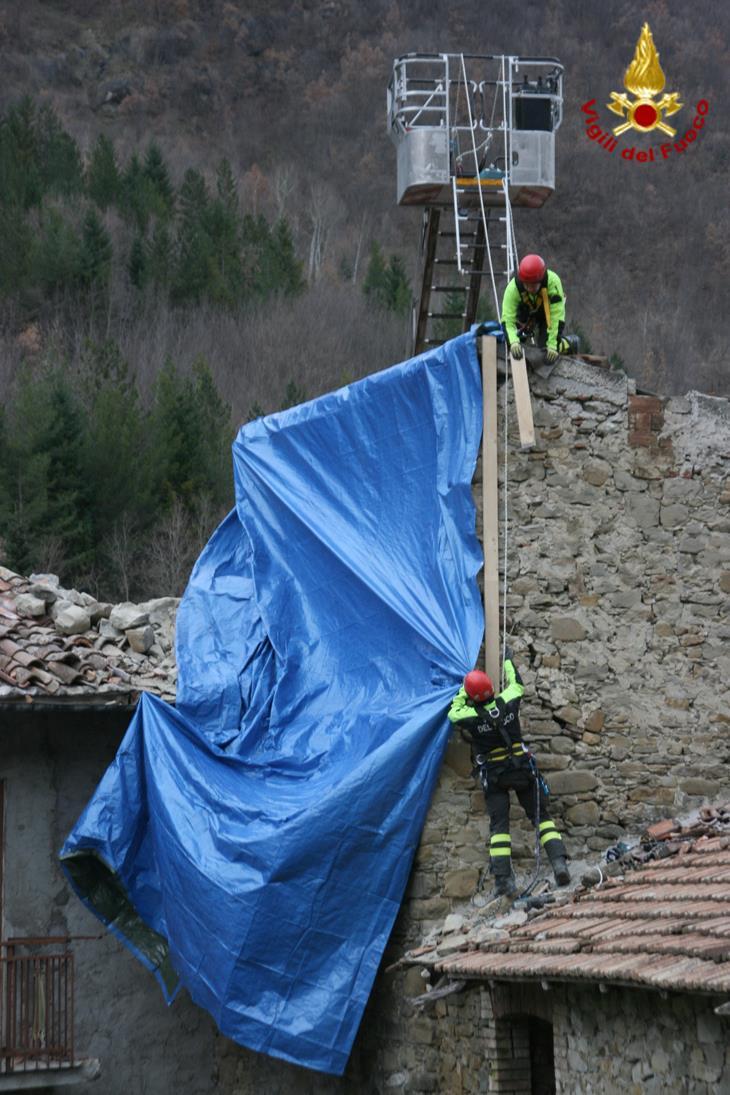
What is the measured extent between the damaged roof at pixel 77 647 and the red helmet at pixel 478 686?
3.13m

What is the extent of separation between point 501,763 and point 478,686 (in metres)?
0.55

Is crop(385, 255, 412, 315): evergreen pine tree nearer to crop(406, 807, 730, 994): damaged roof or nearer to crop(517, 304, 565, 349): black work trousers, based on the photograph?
crop(517, 304, 565, 349): black work trousers

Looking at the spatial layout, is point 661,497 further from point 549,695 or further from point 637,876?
point 637,876

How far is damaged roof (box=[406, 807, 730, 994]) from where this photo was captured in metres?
7.77

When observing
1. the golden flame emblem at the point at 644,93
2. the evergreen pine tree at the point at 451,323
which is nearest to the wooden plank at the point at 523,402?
the golden flame emblem at the point at 644,93

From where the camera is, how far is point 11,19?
238ft

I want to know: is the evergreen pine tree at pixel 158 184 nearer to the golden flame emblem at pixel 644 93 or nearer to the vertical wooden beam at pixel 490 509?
the golden flame emblem at pixel 644 93

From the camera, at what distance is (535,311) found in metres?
11.4

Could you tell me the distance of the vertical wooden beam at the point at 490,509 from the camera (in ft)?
35.8

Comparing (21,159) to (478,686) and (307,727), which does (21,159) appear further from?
(478,686)

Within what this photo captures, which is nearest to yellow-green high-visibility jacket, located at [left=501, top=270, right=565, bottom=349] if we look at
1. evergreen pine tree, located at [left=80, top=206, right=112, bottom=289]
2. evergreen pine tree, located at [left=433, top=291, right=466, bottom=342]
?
evergreen pine tree, located at [left=433, top=291, right=466, bottom=342]

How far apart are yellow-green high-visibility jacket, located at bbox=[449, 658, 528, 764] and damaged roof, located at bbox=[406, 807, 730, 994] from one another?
0.97 meters

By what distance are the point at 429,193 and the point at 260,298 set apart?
31.7m

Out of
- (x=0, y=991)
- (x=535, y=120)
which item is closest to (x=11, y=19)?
(x=535, y=120)
